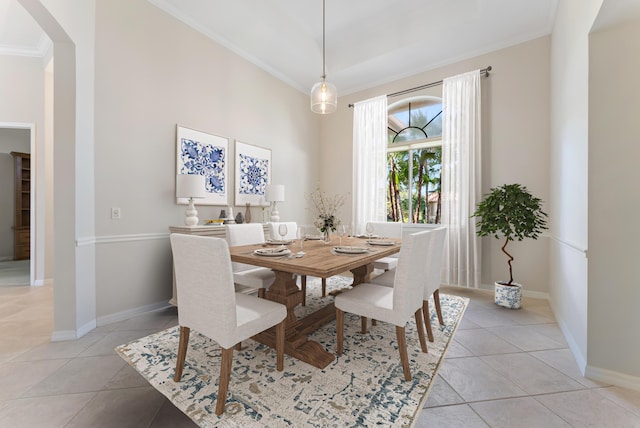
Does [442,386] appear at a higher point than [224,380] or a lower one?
lower

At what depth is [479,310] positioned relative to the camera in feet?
9.52

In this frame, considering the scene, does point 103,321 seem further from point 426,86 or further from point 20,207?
point 20,207

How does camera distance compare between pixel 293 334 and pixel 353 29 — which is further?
pixel 353 29

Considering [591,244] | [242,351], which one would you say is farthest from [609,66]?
[242,351]

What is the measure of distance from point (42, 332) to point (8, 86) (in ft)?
11.6

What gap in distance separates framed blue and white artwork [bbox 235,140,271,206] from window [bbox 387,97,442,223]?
7.06 feet

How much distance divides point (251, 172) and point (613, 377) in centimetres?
407

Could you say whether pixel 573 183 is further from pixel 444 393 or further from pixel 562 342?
pixel 444 393

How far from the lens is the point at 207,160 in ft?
11.1

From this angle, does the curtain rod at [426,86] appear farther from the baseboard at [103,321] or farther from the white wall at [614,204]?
the baseboard at [103,321]

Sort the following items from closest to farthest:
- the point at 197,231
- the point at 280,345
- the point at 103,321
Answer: the point at 280,345 < the point at 103,321 < the point at 197,231

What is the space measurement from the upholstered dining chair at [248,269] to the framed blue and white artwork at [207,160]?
2.99 feet

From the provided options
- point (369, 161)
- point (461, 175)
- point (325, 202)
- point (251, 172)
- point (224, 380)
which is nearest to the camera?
point (224, 380)

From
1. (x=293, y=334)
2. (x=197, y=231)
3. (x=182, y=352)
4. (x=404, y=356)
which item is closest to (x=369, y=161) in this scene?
(x=197, y=231)
